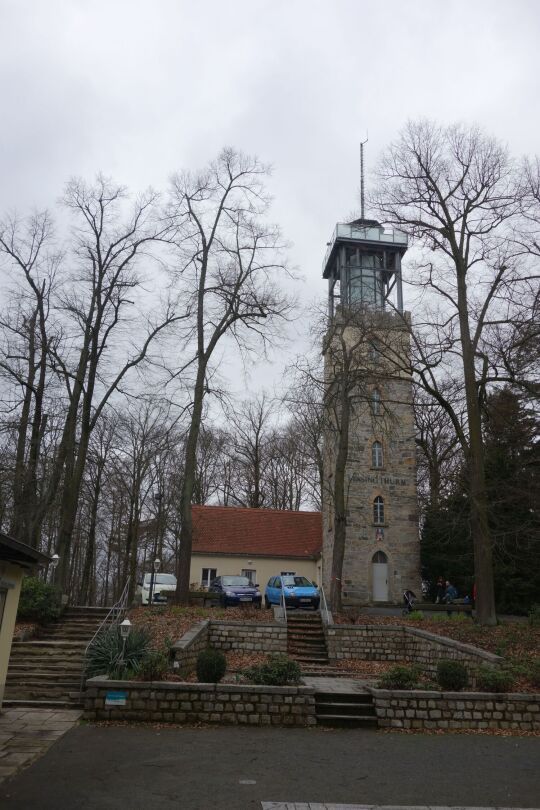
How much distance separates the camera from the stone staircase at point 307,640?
16.0 metres

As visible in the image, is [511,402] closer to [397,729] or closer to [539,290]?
[539,290]

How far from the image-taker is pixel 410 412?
30641mm

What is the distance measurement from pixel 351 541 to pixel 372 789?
2135 cm

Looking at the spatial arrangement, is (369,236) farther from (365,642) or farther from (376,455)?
(365,642)

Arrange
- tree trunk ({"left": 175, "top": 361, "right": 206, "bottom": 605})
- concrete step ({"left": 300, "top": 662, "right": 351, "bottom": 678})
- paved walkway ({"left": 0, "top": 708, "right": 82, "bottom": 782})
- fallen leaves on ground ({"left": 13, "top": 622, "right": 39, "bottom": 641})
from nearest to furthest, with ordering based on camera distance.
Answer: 1. paved walkway ({"left": 0, "top": 708, "right": 82, "bottom": 782})
2. concrete step ({"left": 300, "top": 662, "right": 351, "bottom": 678})
3. fallen leaves on ground ({"left": 13, "top": 622, "right": 39, "bottom": 641})
4. tree trunk ({"left": 175, "top": 361, "right": 206, "bottom": 605})

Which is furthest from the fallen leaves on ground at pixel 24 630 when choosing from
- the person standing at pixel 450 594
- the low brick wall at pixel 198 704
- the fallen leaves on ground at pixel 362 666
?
the person standing at pixel 450 594

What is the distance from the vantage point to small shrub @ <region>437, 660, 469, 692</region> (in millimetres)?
10938

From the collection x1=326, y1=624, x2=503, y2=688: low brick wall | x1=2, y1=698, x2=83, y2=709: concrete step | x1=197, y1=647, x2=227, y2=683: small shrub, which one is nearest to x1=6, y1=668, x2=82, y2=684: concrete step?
x1=2, y1=698, x2=83, y2=709: concrete step

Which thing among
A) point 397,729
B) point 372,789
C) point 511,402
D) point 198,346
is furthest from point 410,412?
point 372,789

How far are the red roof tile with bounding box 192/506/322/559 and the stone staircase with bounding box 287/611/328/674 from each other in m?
13.1

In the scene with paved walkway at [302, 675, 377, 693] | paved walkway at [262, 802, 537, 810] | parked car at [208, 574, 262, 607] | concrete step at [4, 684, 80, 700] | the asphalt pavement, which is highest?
parked car at [208, 574, 262, 607]

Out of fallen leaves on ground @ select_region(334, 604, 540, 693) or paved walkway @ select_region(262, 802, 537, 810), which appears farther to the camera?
fallen leaves on ground @ select_region(334, 604, 540, 693)

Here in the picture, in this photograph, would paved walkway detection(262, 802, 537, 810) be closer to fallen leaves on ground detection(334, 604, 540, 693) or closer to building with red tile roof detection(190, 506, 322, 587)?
fallen leaves on ground detection(334, 604, 540, 693)

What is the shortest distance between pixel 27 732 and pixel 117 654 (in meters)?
2.37
